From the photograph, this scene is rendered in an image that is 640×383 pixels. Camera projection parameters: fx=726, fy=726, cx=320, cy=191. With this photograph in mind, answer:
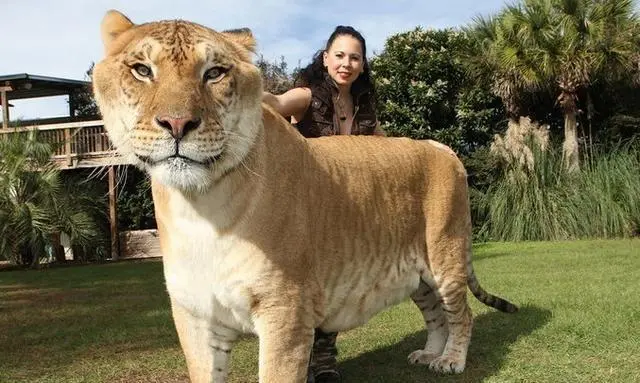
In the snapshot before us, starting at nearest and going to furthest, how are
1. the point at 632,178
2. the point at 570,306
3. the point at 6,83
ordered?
the point at 570,306 → the point at 632,178 → the point at 6,83

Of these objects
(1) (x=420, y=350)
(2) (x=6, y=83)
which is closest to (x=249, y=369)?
(1) (x=420, y=350)

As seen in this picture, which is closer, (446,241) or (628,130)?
(446,241)

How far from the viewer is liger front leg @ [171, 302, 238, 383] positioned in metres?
3.38

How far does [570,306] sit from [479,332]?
4.35 ft

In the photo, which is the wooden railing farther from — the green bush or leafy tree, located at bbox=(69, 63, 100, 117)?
the green bush

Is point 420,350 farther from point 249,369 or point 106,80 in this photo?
point 106,80

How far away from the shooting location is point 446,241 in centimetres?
447

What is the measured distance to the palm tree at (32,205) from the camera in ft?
54.6

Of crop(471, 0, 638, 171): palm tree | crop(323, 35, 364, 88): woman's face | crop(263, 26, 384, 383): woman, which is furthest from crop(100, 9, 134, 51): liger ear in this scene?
crop(471, 0, 638, 171): palm tree

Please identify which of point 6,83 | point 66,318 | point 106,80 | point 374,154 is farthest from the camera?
point 6,83

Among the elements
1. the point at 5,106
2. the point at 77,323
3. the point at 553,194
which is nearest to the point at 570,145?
the point at 553,194

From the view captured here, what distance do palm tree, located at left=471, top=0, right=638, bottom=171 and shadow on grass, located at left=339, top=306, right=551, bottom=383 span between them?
510 inches

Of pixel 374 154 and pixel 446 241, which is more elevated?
pixel 374 154

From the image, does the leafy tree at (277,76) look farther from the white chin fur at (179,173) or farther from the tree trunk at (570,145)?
the white chin fur at (179,173)
